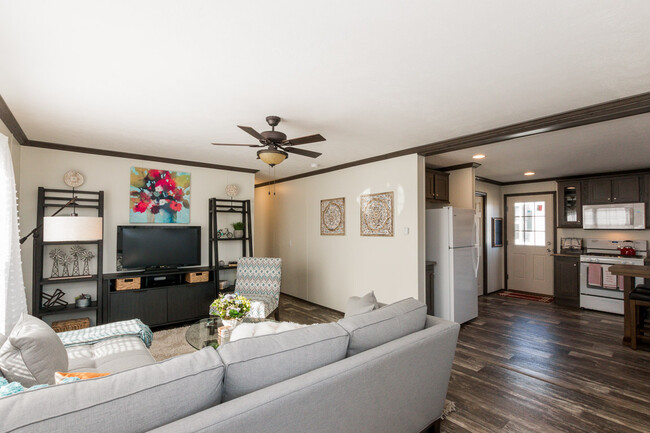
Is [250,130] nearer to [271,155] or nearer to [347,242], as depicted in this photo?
[271,155]

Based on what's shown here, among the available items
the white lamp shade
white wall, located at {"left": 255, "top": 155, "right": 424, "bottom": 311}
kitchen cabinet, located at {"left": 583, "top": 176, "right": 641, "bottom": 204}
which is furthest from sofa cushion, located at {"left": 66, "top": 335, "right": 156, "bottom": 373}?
kitchen cabinet, located at {"left": 583, "top": 176, "right": 641, "bottom": 204}

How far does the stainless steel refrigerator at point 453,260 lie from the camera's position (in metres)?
4.52

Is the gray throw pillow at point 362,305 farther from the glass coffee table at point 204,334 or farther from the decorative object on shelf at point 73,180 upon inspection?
the decorative object on shelf at point 73,180

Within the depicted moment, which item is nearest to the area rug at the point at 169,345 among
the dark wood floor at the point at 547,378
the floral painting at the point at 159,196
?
the floral painting at the point at 159,196

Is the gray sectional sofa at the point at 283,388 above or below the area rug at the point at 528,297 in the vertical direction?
A: above

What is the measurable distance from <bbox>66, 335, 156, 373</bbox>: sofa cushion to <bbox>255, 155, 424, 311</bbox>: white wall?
3.13 m

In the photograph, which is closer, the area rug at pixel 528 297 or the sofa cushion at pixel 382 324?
the sofa cushion at pixel 382 324

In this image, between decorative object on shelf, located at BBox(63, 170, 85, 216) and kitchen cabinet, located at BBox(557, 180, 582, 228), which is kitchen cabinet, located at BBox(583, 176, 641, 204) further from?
decorative object on shelf, located at BBox(63, 170, 85, 216)

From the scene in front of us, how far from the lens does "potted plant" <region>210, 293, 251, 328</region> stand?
2.80m

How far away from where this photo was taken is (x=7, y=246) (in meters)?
2.84

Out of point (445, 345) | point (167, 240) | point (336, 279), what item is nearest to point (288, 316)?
point (336, 279)

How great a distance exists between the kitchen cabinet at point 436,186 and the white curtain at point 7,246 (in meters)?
4.81

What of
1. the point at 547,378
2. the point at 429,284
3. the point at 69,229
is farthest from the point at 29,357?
the point at 429,284

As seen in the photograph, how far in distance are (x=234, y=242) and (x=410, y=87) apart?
4042mm
